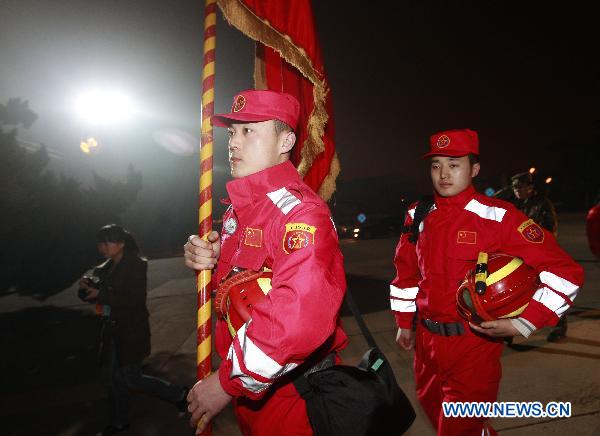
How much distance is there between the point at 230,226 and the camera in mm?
2170

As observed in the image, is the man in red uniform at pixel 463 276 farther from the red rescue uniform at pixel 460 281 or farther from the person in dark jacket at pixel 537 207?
the person in dark jacket at pixel 537 207

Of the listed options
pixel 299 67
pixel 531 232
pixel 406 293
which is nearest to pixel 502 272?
pixel 531 232

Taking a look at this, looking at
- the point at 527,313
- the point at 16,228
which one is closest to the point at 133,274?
the point at 527,313

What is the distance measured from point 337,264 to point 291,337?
0.35 m

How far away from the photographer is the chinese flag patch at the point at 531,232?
96.3 inches

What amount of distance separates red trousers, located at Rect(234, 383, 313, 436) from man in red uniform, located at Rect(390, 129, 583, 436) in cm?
125

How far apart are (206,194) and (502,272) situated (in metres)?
1.83

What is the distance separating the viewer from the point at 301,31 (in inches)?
93.3

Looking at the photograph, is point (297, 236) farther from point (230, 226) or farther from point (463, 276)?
point (463, 276)

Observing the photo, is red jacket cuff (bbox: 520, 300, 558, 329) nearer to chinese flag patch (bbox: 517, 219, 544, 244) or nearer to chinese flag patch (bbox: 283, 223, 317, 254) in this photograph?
chinese flag patch (bbox: 517, 219, 544, 244)

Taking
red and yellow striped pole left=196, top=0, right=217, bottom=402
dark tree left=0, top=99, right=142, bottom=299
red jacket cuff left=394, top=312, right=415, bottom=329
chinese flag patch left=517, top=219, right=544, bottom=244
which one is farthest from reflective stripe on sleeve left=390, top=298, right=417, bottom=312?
dark tree left=0, top=99, right=142, bottom=299

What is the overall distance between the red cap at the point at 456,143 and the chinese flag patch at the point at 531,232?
0.67 m

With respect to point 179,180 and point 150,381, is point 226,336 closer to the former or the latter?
point 150,381

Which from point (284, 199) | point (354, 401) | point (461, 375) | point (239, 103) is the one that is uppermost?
point (239, 103)
